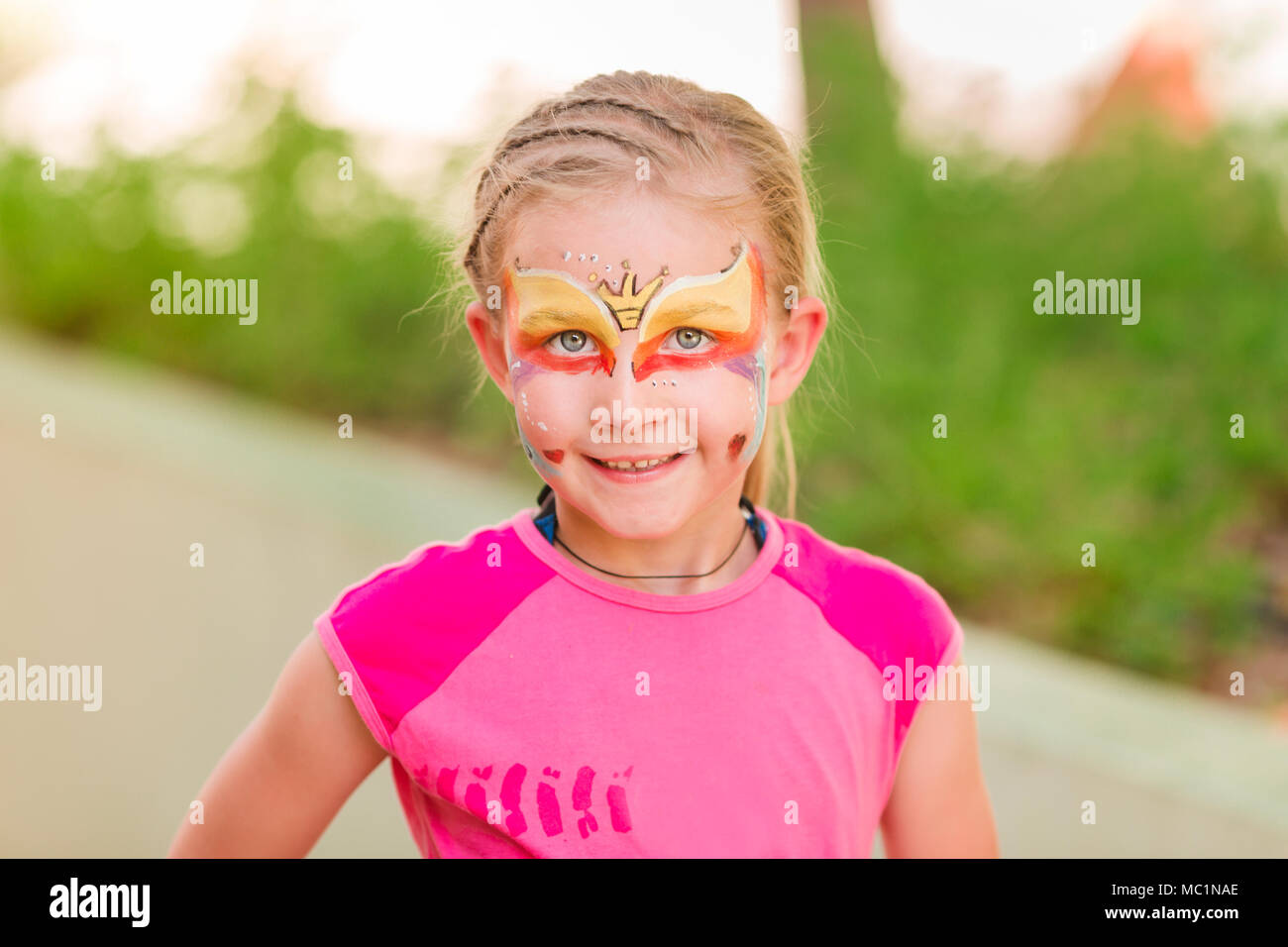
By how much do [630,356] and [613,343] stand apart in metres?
0.02

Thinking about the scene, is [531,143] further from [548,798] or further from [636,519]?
[548,798]

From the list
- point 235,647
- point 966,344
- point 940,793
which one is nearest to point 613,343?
point 940,793

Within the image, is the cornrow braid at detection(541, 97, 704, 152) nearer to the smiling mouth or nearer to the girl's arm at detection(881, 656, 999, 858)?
the smiling mouth

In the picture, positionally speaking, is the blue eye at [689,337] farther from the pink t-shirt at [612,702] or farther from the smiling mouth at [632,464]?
the pink t-shirt at [612,702]

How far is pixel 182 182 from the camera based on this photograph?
5625mm

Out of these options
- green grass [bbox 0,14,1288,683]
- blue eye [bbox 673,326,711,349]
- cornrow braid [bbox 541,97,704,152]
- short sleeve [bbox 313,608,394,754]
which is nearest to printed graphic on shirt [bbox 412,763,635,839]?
short sleeve [bbox 313,608,394,754]

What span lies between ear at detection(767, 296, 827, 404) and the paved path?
1.66m

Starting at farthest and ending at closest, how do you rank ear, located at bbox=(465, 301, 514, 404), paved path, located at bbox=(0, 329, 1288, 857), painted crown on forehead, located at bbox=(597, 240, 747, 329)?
1. paved path, located at bbox=(0, 329, 1288, 857)
2. ear, located at bbox=(465, 301, 514, 404)
3. painted crown on forehead, located at bbox=(597, 240, 747, 329)

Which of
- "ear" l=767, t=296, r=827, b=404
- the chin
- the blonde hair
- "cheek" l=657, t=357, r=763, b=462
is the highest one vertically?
the blonde hair

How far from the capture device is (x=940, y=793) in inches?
60.4

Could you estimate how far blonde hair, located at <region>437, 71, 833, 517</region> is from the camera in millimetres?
1351

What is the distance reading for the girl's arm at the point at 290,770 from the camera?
140 cm

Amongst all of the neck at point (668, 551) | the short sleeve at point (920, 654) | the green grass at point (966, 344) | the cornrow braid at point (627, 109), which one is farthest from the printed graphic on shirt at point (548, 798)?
the green grass at point (966, 344)
